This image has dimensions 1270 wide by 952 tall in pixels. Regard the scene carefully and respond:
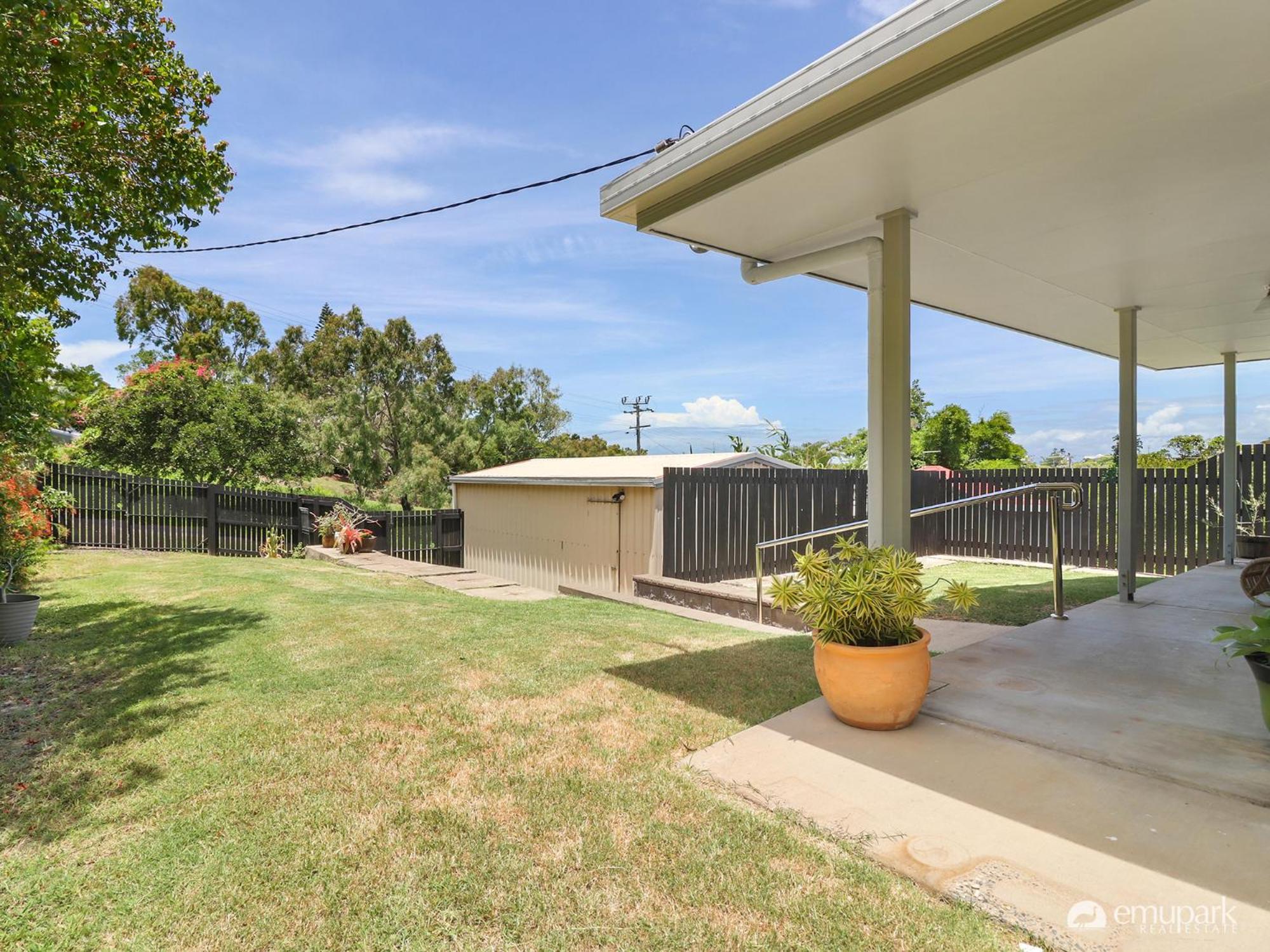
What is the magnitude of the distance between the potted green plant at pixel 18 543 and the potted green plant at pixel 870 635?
17.7 ft

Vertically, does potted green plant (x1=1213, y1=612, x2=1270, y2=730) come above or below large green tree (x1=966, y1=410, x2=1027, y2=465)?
below

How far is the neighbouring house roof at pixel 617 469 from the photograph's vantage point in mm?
10031

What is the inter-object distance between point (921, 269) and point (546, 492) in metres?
8.73

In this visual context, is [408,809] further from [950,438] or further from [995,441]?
[995,441]

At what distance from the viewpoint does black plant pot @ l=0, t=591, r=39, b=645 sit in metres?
4.57

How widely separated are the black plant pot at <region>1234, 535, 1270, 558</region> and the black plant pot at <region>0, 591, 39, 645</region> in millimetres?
11139

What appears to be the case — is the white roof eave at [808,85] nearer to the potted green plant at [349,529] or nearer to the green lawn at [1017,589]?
the green lawn at [1017,589]

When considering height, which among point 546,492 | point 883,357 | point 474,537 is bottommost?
point 474,537

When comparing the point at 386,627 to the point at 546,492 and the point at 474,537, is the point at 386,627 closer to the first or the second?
the point at 546,492

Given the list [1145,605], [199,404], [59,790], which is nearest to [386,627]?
[59,790]

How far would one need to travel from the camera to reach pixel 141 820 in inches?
89.0

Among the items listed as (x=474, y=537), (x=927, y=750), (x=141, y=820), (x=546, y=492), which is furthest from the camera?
(x=474, y=537)

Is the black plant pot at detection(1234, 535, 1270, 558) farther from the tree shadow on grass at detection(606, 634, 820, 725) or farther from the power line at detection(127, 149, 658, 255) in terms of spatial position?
the power line at detection(127, 149, 658, 255)

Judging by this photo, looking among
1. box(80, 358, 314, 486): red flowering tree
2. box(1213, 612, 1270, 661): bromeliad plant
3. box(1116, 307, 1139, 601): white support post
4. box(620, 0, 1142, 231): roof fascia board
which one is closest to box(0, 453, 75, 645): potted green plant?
box(620, 0, 1142, 231): roof fascia board
